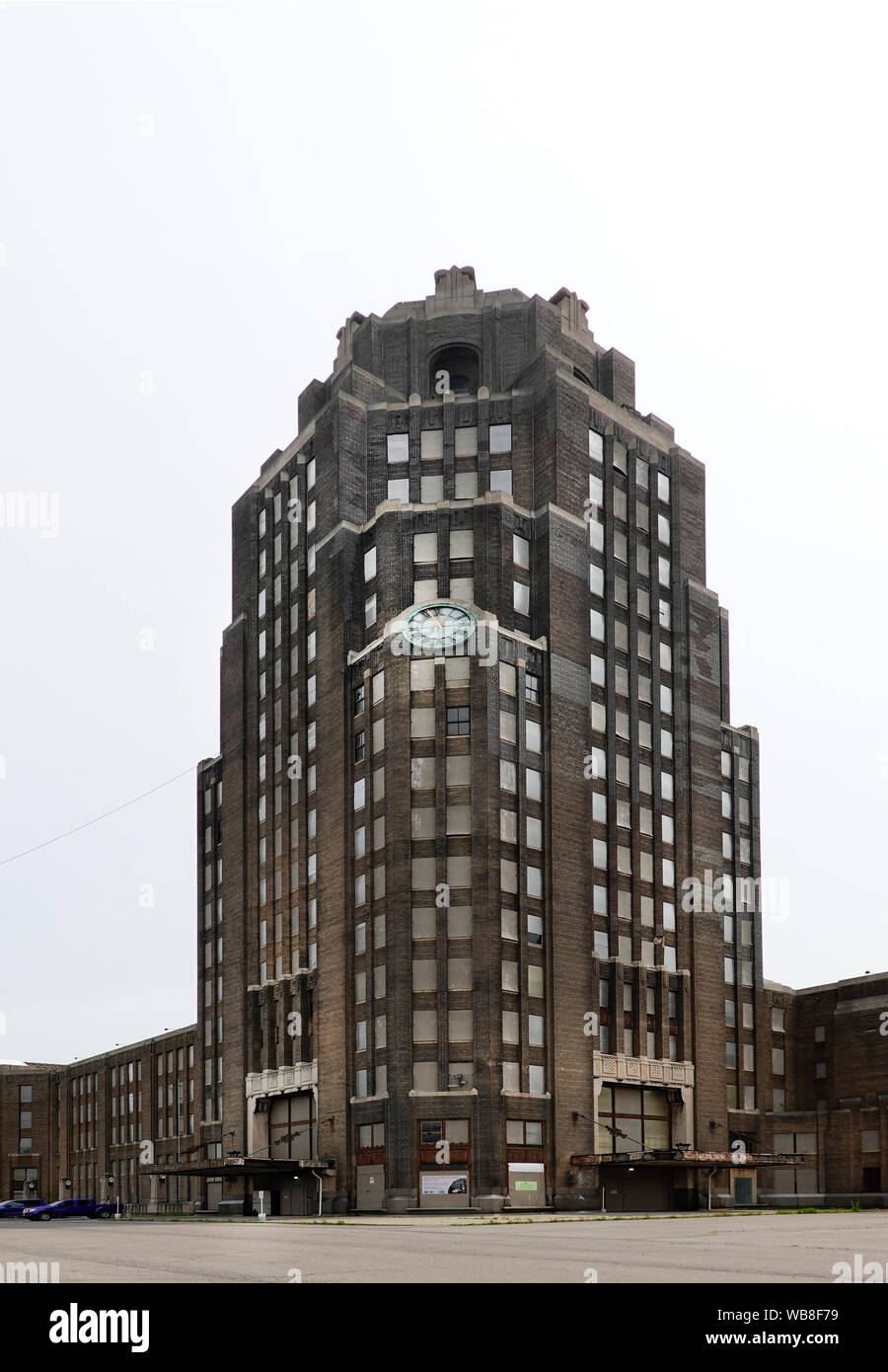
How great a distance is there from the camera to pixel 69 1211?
9900 centimetres

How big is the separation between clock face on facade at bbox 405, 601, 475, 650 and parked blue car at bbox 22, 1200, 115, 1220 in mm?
46425

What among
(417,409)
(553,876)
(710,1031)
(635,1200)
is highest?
(417,409)

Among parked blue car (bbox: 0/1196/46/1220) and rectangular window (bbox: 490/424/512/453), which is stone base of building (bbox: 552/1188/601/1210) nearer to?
rectangular window (bbox: 490/424/512/453)

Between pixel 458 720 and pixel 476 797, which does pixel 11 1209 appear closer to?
pixel 476 797

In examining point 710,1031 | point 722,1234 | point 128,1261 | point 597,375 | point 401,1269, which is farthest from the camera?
point 597,375

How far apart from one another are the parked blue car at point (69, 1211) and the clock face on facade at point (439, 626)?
152 feet

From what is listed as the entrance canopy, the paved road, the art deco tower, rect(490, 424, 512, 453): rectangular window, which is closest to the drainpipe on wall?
the art deco tower

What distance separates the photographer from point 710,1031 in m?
87.6

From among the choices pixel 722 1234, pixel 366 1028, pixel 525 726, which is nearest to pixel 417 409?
pixel 525 726

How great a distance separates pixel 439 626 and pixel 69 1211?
52.1m

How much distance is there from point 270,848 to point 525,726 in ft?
68.6

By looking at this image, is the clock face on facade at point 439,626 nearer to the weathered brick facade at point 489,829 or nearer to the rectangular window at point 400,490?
the weathered brick facade at point 489,829

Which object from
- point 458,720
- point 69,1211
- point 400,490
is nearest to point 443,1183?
point 458,720

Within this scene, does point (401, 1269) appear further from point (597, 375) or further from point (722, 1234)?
point (597, 375)
